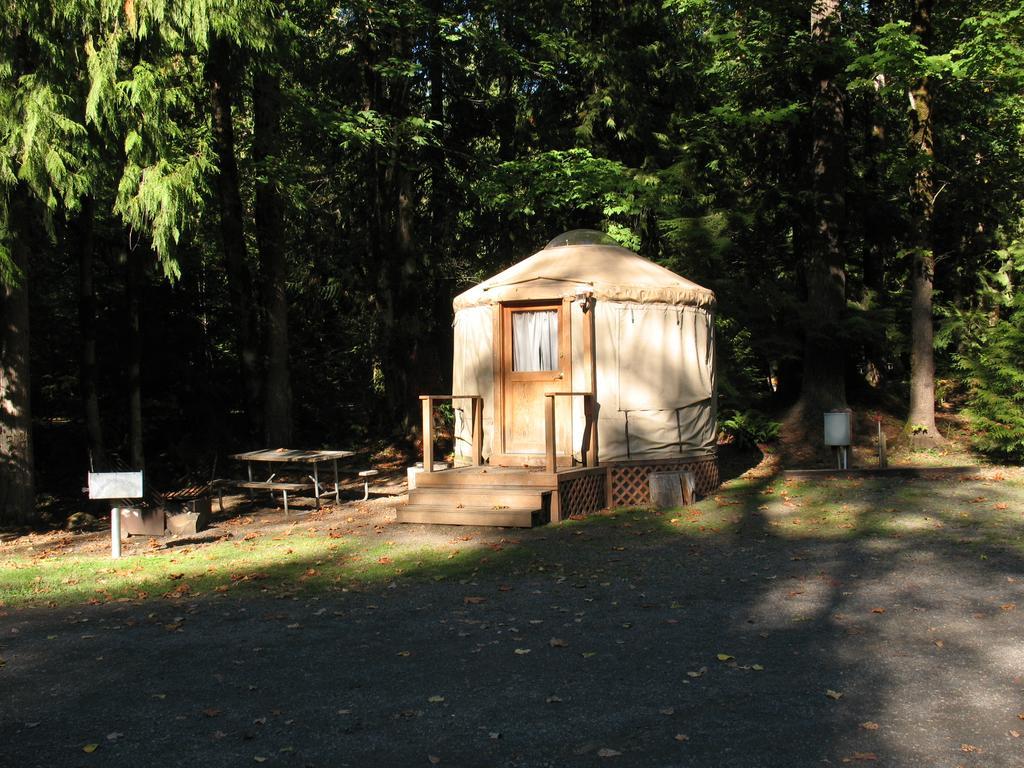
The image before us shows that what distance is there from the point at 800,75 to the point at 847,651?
12.6m

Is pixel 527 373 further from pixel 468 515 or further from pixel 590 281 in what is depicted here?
pixel 468 515

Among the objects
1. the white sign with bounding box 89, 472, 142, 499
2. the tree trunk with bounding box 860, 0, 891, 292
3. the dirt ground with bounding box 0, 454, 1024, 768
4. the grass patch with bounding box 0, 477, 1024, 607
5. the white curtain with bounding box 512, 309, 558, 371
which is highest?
the tree trunk with bounding box 860, 0, 891, 292

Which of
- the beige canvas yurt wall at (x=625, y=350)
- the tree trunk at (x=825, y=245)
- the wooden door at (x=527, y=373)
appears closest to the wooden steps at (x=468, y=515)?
the wooden door at (x=527, y=373)

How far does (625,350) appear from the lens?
1005 cm

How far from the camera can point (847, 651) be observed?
183 inches

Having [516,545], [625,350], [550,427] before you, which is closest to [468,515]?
[516,545]

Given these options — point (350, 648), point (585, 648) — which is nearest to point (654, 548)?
point (585, 648)

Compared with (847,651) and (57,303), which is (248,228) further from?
(847,651)

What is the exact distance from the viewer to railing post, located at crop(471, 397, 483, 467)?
1033 centimetres

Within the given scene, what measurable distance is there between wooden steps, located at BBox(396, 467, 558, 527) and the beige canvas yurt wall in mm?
1025

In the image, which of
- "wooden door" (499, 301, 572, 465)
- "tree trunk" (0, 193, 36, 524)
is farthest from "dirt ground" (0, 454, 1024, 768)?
"tree trunk" (0, 193, 36, 524)

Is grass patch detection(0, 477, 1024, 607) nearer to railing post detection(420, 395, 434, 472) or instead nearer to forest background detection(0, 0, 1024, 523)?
railing post detection(420, 395, 434, 472)

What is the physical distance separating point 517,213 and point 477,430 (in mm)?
6135

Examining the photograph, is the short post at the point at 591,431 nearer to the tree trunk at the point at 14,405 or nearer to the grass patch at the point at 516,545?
the grass patch at the point at 516,545
